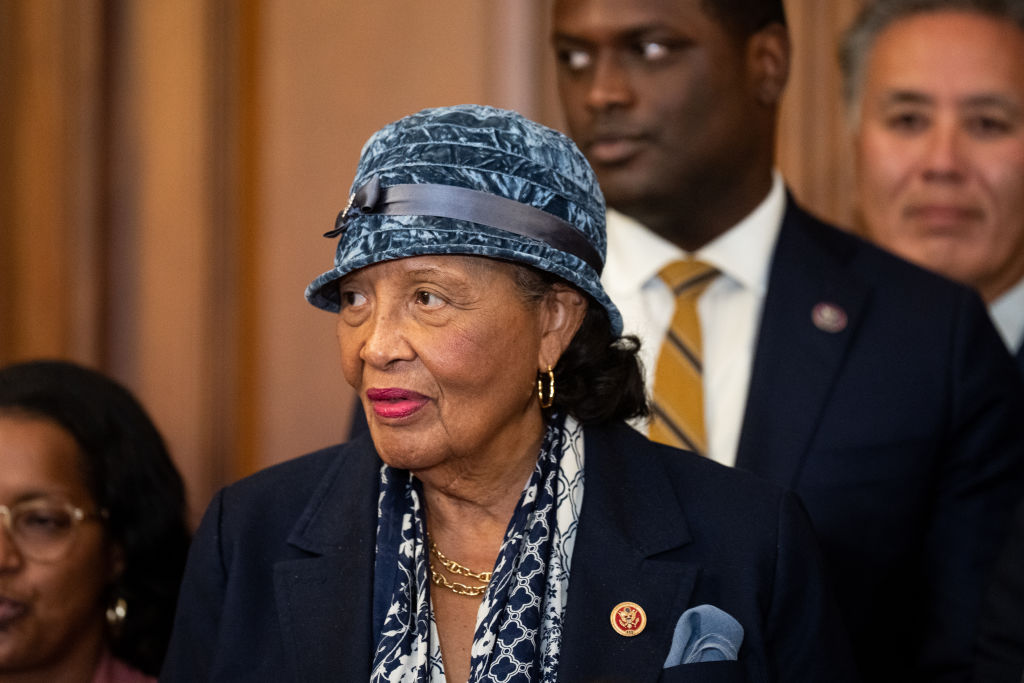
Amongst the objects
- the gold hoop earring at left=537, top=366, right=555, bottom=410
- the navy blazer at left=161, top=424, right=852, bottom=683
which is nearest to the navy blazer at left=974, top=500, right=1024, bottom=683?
the navy blazer at left=161, top=424, right=852, bottom=683

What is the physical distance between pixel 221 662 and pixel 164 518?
2.36 feet

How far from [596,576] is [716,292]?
3.17 ft

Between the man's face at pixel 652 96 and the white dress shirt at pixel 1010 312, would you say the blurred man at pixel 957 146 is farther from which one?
the man's face at pixel 652 96

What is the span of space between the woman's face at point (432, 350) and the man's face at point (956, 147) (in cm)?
167

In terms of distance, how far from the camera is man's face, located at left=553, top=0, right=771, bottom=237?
110 inches

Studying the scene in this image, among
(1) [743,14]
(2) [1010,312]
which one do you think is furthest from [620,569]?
(2) [1010,312]

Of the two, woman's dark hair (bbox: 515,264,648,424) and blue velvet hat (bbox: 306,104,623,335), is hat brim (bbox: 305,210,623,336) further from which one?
woman's dark hair (bbox: 515,264,648,424)

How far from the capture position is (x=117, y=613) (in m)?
2.67

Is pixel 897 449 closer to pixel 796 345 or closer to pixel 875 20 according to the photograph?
pixel 796 345

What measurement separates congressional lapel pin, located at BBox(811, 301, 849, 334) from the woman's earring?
148 cm

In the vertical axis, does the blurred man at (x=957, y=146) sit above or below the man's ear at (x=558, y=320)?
above

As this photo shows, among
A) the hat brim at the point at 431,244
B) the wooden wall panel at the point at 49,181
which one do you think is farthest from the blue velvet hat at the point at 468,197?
the wooden wall panel at the point at 49,181

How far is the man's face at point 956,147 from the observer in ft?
11.0

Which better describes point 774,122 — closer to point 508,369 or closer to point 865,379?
point 865,379
